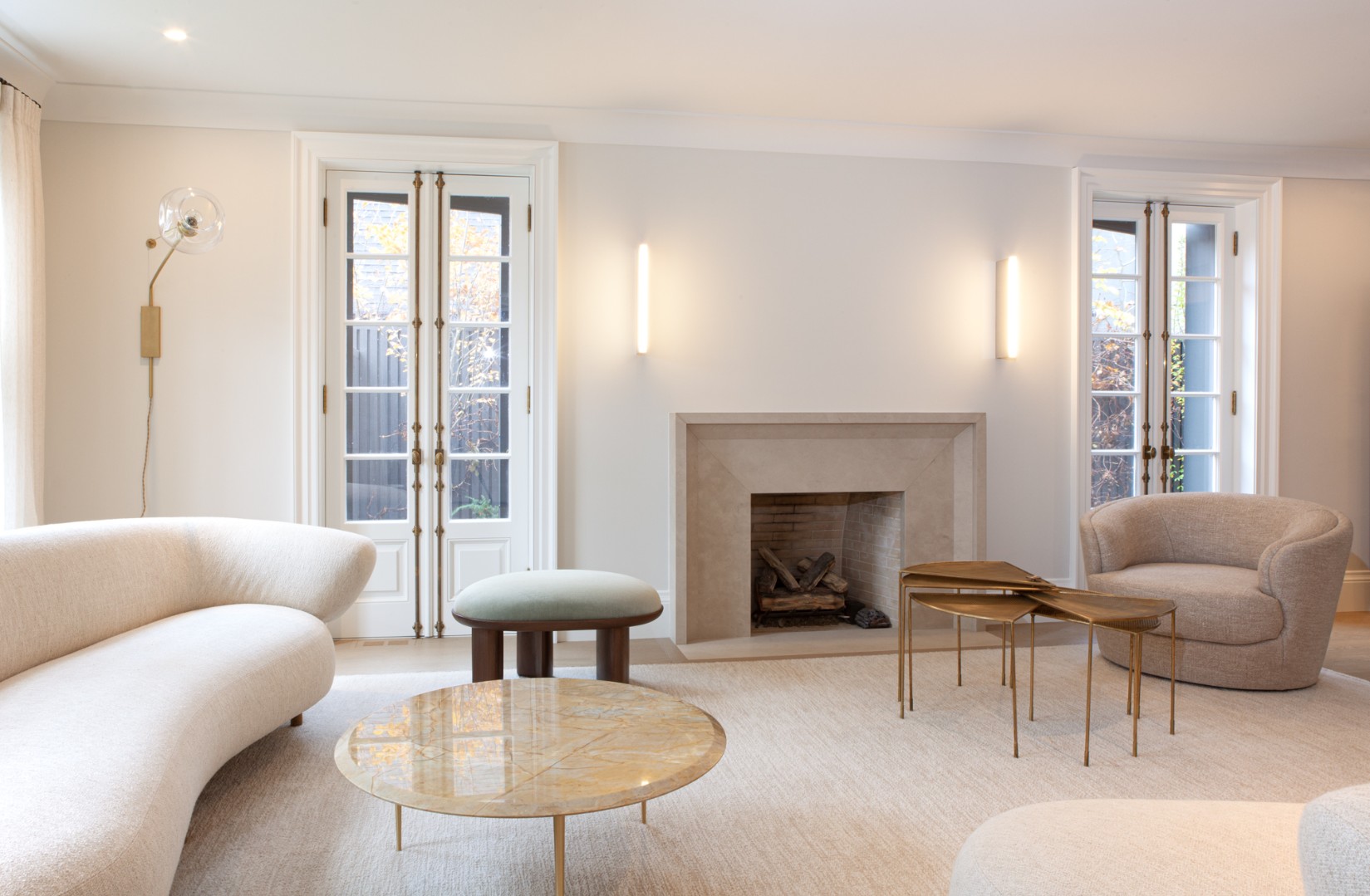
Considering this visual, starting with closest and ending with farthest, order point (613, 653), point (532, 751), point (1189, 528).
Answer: point (532, 751), point (613, 653), point (1189, 528)

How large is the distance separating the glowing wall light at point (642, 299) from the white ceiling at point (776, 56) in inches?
28.0

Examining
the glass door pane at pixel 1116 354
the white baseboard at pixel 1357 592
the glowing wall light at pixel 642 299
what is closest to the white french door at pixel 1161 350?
the glass door pane at pixel 1116 354

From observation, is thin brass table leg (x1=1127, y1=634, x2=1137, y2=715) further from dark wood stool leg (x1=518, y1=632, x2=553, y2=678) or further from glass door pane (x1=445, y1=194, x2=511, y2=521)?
glass door pane (x1=445, y1=194, x2=511, y2=521)

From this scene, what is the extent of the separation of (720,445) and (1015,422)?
1607 millimetres

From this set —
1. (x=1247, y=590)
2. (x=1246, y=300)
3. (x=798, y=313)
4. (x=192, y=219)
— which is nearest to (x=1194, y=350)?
(x=1246, y=300)

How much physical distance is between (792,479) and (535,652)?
67.7 inches

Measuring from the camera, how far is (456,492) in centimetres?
431

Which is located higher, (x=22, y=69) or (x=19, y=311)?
(x=22, y=69)

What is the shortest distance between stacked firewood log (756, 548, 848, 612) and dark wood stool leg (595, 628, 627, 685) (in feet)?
4.92

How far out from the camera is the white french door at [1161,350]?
4844mm

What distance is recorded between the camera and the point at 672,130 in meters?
4.28

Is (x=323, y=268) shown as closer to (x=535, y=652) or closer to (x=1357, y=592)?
(x=535, y=652)

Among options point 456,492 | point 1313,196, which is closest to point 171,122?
point 456,492

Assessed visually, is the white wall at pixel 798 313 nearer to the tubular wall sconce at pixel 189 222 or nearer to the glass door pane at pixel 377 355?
the glass door pane at pixel 377 355
